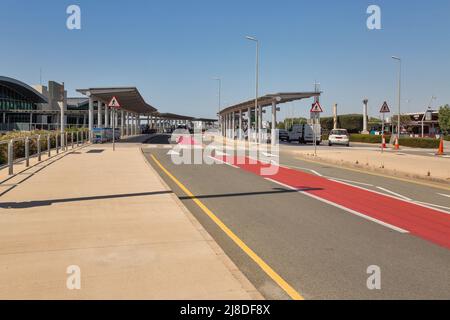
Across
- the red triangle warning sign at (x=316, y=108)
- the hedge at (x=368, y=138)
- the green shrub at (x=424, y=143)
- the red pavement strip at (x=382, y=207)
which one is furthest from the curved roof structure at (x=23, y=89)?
the red pavement strip at (x=382, y=207)

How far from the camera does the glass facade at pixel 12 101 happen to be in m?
81.9

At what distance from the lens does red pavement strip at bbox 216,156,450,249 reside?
26.3 ft

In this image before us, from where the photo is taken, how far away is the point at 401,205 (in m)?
10.5

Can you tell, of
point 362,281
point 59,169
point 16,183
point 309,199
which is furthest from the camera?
point 59,169

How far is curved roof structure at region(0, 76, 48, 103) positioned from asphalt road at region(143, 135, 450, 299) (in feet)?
248

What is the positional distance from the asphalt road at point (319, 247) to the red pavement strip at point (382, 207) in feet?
1.32

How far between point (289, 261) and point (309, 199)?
533 centimetres

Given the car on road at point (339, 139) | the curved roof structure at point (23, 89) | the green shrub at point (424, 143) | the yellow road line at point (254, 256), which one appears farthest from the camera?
the curved roof structure at point (23, 89)

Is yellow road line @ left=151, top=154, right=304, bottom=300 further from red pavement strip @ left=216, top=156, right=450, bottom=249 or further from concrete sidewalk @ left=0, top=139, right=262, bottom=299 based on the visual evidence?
red pavement strip @ left=216, top=156, right=450, bottom=249

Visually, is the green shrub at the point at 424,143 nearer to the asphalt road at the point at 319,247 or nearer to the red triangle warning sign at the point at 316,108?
the red triangle warning sign at the point at 316,108

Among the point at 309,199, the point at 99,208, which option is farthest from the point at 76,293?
the point at 309,199

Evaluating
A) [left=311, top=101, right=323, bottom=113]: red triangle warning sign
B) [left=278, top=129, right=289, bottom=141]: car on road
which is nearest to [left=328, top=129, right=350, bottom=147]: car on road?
[left=278, top=129, right=289, bottom=141]: car on road

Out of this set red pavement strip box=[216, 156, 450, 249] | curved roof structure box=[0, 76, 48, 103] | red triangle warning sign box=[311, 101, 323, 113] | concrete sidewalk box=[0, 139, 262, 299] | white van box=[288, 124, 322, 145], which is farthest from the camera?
curved roof structure box=[0, 76, 48, 103]

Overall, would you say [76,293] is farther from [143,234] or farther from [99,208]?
[99,208]
